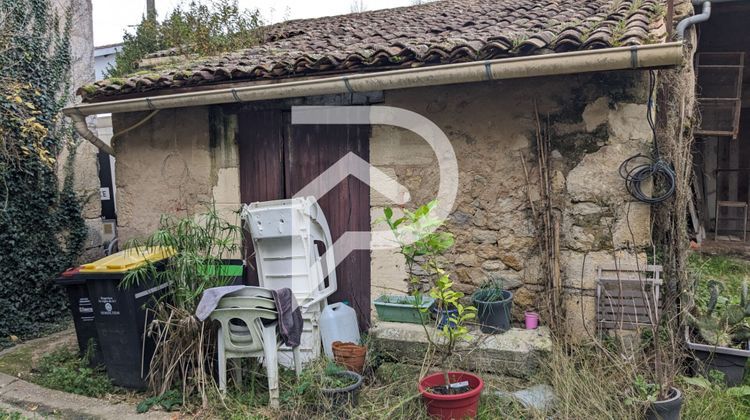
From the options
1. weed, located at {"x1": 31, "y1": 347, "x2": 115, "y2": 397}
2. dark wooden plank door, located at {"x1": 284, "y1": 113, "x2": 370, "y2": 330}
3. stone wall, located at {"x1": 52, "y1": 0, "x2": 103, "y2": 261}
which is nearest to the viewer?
weed, located at {"x1": 31, "y1": 347, "x2": 115, "y2": 397}

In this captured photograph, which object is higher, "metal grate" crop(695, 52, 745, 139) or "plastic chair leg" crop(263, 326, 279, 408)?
"metal grate" crop(695, 52, 745, 139)

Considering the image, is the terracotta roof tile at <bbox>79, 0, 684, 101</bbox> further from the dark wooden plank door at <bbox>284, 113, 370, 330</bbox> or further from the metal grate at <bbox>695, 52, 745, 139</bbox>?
the metal grate at <bbox>695, 52, 745, 139</bbox>

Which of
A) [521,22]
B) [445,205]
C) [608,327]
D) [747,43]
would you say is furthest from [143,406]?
[747,43]

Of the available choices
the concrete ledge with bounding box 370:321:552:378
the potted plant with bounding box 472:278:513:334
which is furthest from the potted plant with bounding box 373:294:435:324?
the potted plant with bounding box 472:278:513:334

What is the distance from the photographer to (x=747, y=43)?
824cm

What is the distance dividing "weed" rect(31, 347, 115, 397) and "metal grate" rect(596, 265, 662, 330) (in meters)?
4.21

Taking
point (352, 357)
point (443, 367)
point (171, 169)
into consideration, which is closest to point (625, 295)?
point (443, 367)

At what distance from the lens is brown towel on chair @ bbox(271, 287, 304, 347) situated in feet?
13.0

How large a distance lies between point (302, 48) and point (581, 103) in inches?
126

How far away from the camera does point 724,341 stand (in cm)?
400

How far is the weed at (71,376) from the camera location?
4.52 metres

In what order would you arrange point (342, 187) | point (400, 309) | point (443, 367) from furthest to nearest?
1. point (342, 187)
2. point (400, 309)
3. point (443, 367)

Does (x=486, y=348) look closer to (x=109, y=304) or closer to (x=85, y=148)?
(x=109, y=304)

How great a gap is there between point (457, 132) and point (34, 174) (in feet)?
18.0
